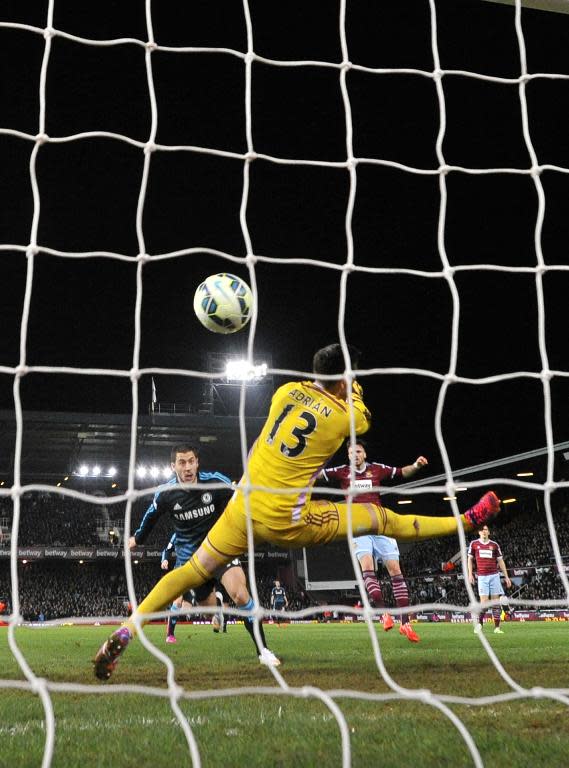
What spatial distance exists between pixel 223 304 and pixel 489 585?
921cm

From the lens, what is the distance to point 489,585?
495 inches

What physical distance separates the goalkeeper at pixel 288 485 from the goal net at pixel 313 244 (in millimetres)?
466

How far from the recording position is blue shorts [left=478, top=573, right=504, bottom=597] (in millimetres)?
12445

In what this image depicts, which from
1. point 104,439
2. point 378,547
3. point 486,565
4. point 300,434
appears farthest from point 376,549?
point 104,439

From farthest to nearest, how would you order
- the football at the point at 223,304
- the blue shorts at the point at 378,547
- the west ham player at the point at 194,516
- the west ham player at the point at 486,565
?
1. the west ham player at the point at 486,565
2. the blue shorts at the point at 378,547
3. the west ham player at the point at 194,516
4. the football at the point at 223,304

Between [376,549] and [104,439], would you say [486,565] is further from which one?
[104,439]

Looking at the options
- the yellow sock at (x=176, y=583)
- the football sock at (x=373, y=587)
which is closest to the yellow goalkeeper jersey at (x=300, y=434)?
the yellow sock at (x=176, y=583)

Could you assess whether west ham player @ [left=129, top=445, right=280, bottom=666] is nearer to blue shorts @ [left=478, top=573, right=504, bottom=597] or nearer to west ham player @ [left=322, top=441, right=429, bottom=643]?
west ham player @ [left=322, top=441, right=429, bottom=643]

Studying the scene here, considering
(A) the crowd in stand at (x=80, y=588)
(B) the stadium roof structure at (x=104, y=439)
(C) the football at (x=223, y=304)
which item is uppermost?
(B) the stadium roof structure at (x=104, y=439)

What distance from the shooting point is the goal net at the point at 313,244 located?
127 inches

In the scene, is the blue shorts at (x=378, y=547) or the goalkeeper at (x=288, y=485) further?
the blue shorts at (x=378, y=547)

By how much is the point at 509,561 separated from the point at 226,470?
51.3 ft

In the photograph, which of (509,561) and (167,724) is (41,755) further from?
(509,561)

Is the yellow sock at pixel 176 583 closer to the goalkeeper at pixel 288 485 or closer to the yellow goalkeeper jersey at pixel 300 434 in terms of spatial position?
the goalkeeper at pixel 288 485
